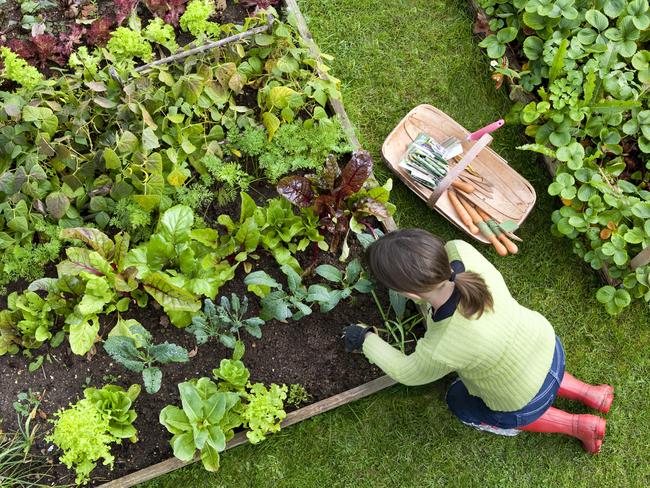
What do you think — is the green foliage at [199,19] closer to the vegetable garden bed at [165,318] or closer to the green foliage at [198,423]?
the vegetable garden bed at [165,318]

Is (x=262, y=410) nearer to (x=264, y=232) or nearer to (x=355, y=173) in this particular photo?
(x=264, y=232)

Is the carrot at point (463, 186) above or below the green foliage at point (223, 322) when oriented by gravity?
above

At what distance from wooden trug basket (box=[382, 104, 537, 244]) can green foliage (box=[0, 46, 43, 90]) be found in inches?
73.2

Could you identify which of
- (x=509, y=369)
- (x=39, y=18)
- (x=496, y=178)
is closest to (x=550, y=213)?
(x=496, y=178)

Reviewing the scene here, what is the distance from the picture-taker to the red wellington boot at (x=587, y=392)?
3487mm

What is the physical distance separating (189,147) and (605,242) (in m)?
2.26

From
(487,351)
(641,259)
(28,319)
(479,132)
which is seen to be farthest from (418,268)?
(28,319)

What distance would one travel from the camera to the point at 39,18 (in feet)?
12.3

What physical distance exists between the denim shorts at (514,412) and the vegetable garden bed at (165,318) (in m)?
0.39

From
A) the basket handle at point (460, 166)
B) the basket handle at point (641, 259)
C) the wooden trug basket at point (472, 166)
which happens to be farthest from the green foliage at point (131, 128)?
the basket handle at point (641, 259)

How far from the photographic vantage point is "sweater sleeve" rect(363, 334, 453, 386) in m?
2.93

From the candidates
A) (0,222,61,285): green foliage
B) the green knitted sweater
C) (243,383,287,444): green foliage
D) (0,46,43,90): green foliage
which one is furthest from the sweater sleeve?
(0,46,43,90): green foliage

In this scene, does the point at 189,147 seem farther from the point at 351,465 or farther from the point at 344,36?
the point at 351,465

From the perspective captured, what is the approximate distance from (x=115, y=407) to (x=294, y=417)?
34.3 inches
